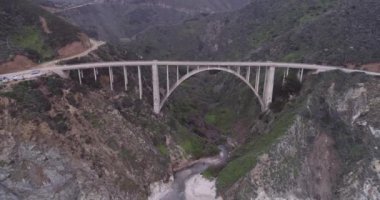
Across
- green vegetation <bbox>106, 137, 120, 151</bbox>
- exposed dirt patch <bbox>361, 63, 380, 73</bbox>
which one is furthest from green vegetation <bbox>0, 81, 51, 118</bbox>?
exposed dirt patch <bbox>361, 63, 380, 73</bbox>

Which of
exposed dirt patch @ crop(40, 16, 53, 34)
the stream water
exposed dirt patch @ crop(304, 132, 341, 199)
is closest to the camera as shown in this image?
exposed dirt patch @ crop(304, 132, 341, 199)

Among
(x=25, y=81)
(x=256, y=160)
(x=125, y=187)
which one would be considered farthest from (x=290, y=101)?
(x=25, y=81)

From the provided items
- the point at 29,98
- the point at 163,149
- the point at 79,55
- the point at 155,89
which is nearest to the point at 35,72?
the point at 29,98

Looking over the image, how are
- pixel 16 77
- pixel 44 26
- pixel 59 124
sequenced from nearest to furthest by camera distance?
pixel 59 124, pixel 16 77, pixel 44 26

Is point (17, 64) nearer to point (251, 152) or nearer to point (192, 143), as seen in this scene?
point (192, 143)

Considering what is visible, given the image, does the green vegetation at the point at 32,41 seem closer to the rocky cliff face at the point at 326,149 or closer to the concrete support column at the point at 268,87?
the concrete support column at the point at 268,87

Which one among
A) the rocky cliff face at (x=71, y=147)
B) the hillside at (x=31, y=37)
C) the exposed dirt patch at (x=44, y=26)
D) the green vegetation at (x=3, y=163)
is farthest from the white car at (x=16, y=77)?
the exposed dirt patch at (x=44, y=26)

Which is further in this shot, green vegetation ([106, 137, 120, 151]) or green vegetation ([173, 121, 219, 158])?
green vegetation ([173, 121, 219, 158])

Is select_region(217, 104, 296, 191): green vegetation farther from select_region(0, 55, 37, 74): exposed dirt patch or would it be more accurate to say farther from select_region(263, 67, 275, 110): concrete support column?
select_region(0, 55, 37, 74): exposed dirt patch
